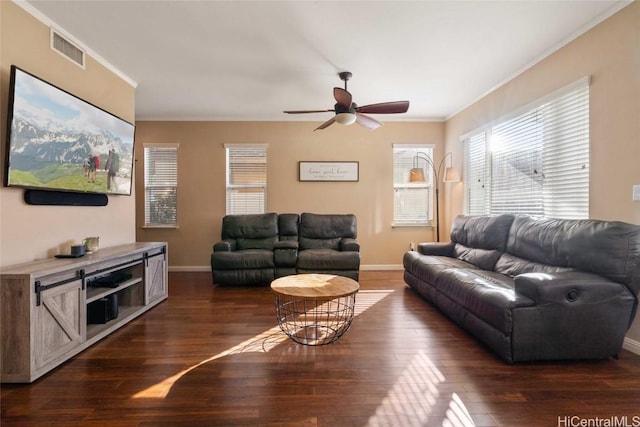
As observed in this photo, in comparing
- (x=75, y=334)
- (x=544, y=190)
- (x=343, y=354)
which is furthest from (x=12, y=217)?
(x=544, y=190)

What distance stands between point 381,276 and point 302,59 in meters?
3.41

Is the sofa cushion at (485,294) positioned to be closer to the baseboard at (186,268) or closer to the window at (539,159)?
the window at (539,159)

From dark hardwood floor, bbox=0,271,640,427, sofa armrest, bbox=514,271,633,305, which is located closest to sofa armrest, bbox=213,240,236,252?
dark hardwood floor, bbox=0,271,640,427

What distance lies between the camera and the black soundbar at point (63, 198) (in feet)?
7.41

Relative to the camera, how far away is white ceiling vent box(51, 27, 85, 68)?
252 cm

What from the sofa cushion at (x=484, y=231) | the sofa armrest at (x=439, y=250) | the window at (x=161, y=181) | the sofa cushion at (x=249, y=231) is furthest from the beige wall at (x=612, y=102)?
the window at (x=161, y=181)

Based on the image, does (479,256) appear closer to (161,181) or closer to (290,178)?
(290,178)

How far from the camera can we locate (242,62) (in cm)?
316

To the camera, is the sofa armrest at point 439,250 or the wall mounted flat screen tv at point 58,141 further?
the sofa armrest at point 439,250

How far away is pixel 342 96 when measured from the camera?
115 inches

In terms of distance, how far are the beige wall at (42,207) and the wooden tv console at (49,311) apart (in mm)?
211

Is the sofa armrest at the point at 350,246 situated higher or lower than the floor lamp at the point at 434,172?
lower

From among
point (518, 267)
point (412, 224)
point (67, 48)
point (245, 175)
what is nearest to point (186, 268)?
point (245, 175)

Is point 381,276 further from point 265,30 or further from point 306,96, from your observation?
point 265,30
